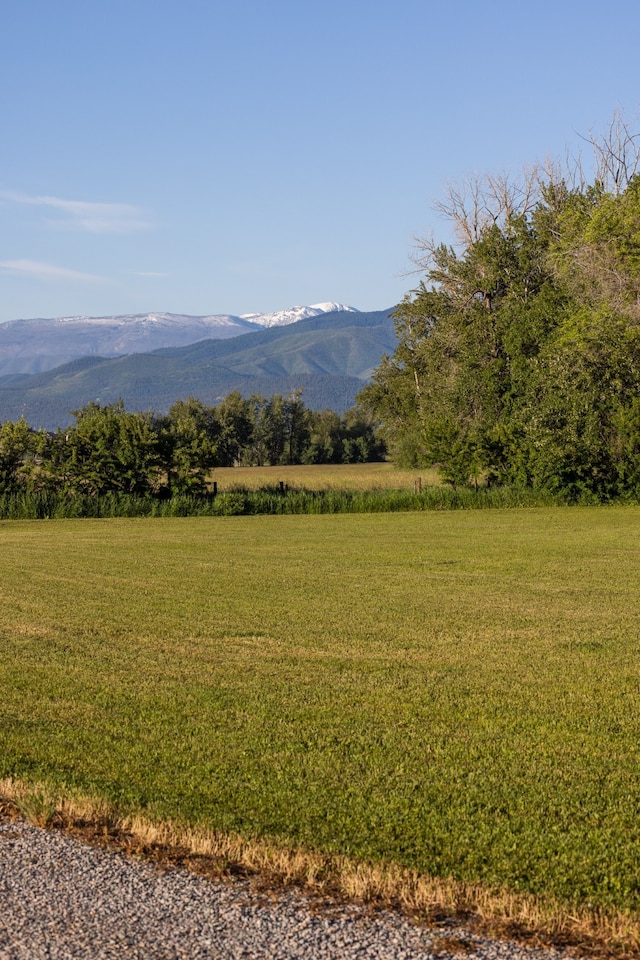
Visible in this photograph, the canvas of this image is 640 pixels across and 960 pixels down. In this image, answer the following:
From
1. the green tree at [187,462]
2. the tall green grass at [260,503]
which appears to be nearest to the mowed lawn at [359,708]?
the tall green grass at [260,503]

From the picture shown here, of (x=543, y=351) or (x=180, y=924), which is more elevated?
(x=543, y=351)

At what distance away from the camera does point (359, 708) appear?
10117 mm

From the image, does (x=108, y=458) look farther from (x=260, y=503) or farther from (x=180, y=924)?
(x=180, y=924)

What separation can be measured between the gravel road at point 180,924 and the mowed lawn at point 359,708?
0.83m

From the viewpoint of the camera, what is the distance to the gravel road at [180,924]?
4840 mm

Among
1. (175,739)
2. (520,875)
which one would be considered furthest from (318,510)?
(520,875)

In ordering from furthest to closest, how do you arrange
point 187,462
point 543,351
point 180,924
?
point 543,351, point 187,462, point 180,924

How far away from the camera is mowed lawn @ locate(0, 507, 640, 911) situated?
22.1 feet

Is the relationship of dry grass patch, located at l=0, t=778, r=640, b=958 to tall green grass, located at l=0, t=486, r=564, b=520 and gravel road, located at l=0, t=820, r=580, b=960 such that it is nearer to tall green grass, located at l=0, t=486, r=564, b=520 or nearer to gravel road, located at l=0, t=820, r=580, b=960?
gravel road, located at l=0, t=820, r=580, b=960

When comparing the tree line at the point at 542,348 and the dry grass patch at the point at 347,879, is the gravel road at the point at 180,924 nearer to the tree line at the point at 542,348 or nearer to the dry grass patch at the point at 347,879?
the dry grass patch at the point at 347,879

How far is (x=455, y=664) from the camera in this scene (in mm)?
12273

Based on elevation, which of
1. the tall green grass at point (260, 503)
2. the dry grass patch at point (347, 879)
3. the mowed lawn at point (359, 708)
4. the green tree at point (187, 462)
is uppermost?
the green tree at point (187, 462)

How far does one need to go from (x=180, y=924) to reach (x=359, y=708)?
201 inches

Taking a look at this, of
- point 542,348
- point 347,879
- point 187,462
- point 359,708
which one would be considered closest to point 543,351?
point 542,348
